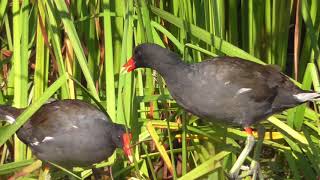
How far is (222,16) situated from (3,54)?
3.66 ft

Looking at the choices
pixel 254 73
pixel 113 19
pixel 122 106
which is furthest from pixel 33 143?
pixel 254 73

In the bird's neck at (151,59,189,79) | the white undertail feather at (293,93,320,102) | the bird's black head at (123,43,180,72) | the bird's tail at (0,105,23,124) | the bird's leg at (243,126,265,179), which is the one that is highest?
the bird's black head at (123,43,180,72)

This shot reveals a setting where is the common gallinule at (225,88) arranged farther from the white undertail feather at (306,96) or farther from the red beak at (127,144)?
the red beak at (127,144)

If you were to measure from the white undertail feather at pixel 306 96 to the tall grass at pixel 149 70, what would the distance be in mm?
70

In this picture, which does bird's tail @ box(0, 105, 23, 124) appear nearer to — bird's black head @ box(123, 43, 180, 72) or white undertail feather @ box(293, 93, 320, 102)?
bird's black head @ box(123, 43, 180, 72)

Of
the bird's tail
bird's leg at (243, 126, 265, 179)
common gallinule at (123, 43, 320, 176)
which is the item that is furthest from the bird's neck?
the bird's tail

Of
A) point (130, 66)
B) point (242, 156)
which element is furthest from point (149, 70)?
point (242, 156)

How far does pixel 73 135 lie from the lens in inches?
123

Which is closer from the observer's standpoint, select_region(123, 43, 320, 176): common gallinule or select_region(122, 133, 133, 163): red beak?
select_region(123, 43, 320, 176): common gallinule

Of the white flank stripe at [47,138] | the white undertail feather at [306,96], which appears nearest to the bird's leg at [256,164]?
the white undertail feather at [306,96]

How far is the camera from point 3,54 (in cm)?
371

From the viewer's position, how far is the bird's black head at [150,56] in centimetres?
290

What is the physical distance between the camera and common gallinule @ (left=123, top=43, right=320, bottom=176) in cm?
285

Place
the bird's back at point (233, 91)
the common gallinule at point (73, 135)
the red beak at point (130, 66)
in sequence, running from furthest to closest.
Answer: the common gallinule at point (73, 135) → the red beak at point (130, 66) → the bird's back at point (233, 91)
